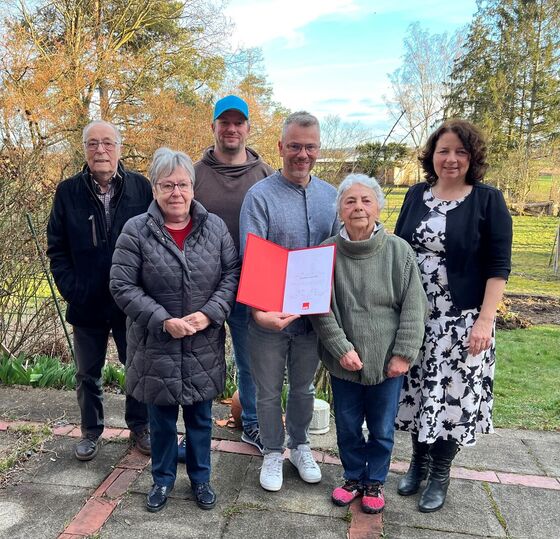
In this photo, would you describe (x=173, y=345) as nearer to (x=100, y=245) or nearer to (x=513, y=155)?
(x=100, y=245)

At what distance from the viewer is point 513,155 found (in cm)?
2211

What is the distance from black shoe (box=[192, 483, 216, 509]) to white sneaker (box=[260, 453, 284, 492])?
29 cm

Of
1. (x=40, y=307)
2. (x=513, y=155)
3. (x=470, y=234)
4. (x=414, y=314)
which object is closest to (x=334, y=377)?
(x=414, y=314)

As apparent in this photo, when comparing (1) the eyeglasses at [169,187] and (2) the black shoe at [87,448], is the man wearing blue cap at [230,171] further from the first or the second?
(2) the black shoe at [87,448]

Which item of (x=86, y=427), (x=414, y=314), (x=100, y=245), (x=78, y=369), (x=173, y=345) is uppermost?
(x=100, y=245)

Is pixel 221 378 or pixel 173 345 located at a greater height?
pixel 173 345

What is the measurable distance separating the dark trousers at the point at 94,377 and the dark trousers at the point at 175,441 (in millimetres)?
440

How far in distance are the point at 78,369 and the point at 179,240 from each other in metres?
1.16

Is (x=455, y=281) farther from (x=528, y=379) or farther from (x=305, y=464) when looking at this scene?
(x=528, y=379)

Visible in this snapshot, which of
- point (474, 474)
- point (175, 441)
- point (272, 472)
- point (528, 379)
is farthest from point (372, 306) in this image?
point (528, 379)

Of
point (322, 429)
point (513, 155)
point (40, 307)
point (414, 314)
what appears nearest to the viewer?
point (414, 314)

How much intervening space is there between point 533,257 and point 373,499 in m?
15.2

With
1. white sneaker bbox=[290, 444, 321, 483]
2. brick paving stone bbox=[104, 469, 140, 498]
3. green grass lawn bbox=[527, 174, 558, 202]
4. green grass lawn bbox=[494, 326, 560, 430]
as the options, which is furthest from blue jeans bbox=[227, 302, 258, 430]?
green grass lawn bbox=[527, 174, 558, 202]

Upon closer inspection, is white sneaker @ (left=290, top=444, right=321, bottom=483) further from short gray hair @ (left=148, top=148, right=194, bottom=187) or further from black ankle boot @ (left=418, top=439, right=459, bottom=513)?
short gray hair @ (left=148, top=148, right=194, bottom=187)
